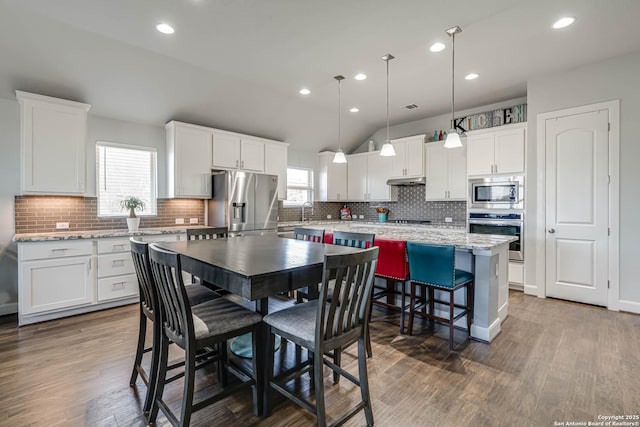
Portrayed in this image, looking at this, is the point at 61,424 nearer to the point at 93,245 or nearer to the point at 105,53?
the point at 93,245

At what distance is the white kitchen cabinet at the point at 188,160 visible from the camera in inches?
167

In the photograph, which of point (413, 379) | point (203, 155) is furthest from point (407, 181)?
point (413, 379)

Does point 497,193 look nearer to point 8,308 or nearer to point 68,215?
point 68,215

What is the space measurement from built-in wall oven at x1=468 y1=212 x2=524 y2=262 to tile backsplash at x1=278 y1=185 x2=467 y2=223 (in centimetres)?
67

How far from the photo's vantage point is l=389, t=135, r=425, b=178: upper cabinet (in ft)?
17.7

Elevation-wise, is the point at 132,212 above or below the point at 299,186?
below

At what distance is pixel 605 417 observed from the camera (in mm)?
1757

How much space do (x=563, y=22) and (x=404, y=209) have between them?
12.2 ft

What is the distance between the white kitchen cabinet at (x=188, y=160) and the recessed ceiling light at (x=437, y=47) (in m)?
3.17

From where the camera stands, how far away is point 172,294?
5.07 feet

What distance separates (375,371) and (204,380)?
123cm

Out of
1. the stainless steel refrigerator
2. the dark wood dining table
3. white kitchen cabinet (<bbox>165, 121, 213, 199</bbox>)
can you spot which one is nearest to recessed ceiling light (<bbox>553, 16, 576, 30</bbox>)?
the dark wood dining table

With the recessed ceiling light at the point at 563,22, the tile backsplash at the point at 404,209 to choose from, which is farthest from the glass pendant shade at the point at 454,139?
the tile backsplash at the point at 404,209

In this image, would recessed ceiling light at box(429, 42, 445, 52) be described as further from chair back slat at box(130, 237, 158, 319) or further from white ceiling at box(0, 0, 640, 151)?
chair back slat at box(130, 237, 158, 319)
